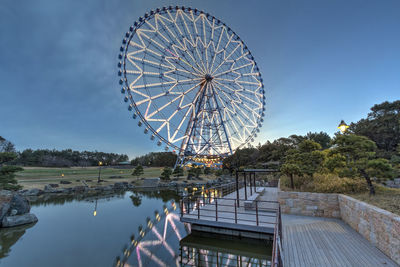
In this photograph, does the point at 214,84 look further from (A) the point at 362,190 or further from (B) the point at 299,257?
(B) the point at 299,257

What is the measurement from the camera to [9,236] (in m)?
9.31

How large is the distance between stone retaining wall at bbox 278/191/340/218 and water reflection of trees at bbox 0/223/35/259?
1180cm

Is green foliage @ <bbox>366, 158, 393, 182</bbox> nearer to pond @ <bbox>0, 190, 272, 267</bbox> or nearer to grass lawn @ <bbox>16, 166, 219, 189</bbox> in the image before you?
pond @ <bbox>0, 190, 272, 267</bbox>

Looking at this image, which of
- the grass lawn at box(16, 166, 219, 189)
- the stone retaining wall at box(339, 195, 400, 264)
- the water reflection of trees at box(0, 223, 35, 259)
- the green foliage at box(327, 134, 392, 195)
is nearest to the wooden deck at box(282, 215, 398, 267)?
the stone retaining wall at box(339, 195, 400, 264)

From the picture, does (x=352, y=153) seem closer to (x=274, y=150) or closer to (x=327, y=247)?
(x=327, y=247)

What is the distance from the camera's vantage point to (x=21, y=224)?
11031 mm

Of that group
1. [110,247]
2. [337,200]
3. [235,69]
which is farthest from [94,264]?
[235,69]

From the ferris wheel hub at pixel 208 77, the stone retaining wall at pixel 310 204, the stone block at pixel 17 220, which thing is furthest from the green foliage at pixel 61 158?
the stone retaining wall at pixel 310 204

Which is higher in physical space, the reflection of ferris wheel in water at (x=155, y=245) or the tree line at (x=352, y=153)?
the tree line at (x=352, y=153)

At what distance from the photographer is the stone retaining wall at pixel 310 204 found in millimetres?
8547

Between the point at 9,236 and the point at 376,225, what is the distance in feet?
48.2

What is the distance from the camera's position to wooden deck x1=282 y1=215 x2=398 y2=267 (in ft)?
15.5

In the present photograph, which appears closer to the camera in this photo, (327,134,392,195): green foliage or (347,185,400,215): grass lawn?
(347,185,400,215): grass lawn

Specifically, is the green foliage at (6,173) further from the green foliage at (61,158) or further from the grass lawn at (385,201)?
the green foliage at (61,158)
